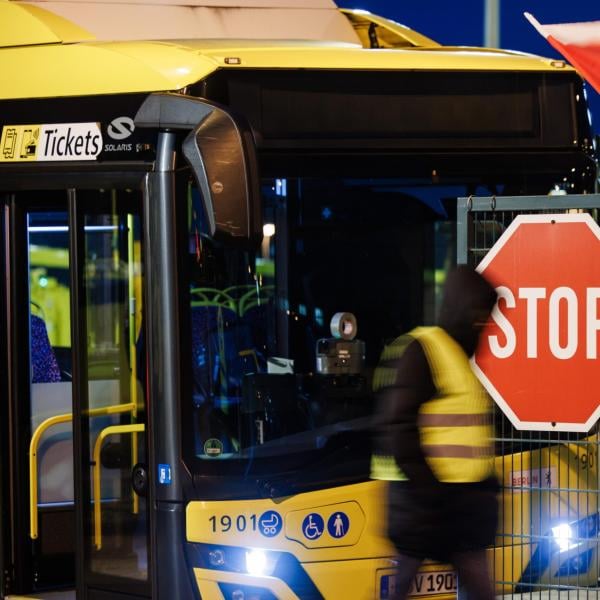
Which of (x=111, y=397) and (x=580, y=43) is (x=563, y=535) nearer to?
(x=111, y=397)

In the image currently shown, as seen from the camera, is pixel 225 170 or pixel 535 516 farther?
pixel 535 516

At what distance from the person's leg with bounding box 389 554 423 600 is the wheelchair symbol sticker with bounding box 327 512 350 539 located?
124cm

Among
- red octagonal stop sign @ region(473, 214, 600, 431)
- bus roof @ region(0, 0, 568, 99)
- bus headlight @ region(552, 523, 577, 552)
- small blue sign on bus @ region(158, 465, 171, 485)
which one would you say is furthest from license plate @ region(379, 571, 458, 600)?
bus roof @ region(0, 0, 568, 99)

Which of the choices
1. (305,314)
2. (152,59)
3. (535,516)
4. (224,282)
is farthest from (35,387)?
(535,516)

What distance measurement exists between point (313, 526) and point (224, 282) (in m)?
1.12

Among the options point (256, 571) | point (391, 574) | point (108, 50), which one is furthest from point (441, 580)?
point (108, 50)

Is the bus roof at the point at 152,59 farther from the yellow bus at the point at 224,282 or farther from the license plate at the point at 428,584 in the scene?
the license plate at the point at 428,584

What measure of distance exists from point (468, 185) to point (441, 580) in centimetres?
177

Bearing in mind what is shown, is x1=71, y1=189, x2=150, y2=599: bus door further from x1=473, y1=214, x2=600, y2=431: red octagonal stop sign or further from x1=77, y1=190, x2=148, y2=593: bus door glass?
x1=473, y1=214, x2=600, y2=431: red octagonal stop sign

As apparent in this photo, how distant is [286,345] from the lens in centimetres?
678

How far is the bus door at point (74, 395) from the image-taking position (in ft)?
22.2

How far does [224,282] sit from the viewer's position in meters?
6.61

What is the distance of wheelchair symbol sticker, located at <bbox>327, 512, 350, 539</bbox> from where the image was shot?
21.9 ft

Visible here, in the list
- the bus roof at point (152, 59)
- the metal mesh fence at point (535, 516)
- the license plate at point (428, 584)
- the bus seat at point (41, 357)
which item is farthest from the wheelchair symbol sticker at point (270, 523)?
the bus roof at point (152, 59)
